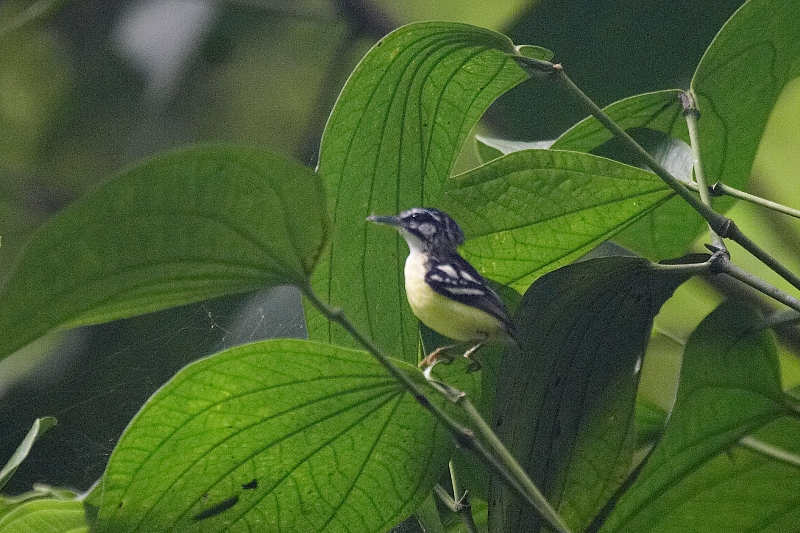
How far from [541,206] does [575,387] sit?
0.45 feet

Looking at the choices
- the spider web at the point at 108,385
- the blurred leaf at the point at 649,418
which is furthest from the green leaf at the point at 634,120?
the spider web at the point at 108,385

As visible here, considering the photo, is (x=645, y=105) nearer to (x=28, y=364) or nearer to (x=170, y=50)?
(x=28, y=364)

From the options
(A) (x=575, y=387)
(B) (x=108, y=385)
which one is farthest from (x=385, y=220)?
(B) (x=108, y=385)

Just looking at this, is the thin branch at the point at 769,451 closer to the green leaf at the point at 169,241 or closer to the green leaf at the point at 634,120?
the green leaf at the point at 634,120

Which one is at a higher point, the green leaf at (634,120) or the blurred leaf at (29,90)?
the green leaf at (634,120)

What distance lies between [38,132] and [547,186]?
4.05ft

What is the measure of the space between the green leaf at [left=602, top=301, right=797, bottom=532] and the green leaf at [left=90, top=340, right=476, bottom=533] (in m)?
0.18

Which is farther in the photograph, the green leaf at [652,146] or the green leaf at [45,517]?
the green leaf at [652,146]

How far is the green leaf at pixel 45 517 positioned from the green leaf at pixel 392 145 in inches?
7.9

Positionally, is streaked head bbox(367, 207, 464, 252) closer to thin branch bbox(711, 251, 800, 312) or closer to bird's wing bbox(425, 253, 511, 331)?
Answer: bird's wing bbox(425, 253, 511, 331)

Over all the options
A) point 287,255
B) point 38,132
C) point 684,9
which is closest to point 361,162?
point 287,255

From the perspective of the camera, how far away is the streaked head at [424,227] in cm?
56

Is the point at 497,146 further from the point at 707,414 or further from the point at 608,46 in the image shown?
the point at 608,46

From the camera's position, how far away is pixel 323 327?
1.84ft
